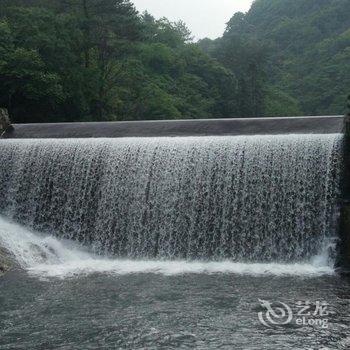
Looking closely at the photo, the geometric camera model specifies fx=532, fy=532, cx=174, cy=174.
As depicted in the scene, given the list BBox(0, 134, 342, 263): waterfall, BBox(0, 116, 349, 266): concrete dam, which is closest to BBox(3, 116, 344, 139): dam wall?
BBox(0, 116, 349, 266): concrete dam

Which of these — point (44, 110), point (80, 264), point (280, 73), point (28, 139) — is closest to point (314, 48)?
point (280, 73)

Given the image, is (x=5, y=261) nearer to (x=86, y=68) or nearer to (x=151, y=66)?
(x=86, y=68)

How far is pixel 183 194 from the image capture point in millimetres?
13016

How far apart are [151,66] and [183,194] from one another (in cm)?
2510

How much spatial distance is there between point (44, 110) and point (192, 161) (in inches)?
423

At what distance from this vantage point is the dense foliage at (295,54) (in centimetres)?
4206

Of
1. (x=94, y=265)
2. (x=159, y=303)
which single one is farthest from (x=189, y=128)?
(x=159, y=303)

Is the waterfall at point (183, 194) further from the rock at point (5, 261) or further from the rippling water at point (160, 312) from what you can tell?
the rock at point (5, 261)

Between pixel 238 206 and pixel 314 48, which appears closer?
pixel 238 206

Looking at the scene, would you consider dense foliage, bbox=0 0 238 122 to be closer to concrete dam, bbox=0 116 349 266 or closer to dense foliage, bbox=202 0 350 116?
concrete dam, bbox=0 116 349 266

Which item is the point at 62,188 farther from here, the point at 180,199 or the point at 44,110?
the point at 44,110

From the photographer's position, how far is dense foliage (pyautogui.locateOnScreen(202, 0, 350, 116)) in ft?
138

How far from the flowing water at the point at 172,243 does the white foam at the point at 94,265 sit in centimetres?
4

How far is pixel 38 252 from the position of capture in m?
11.9
